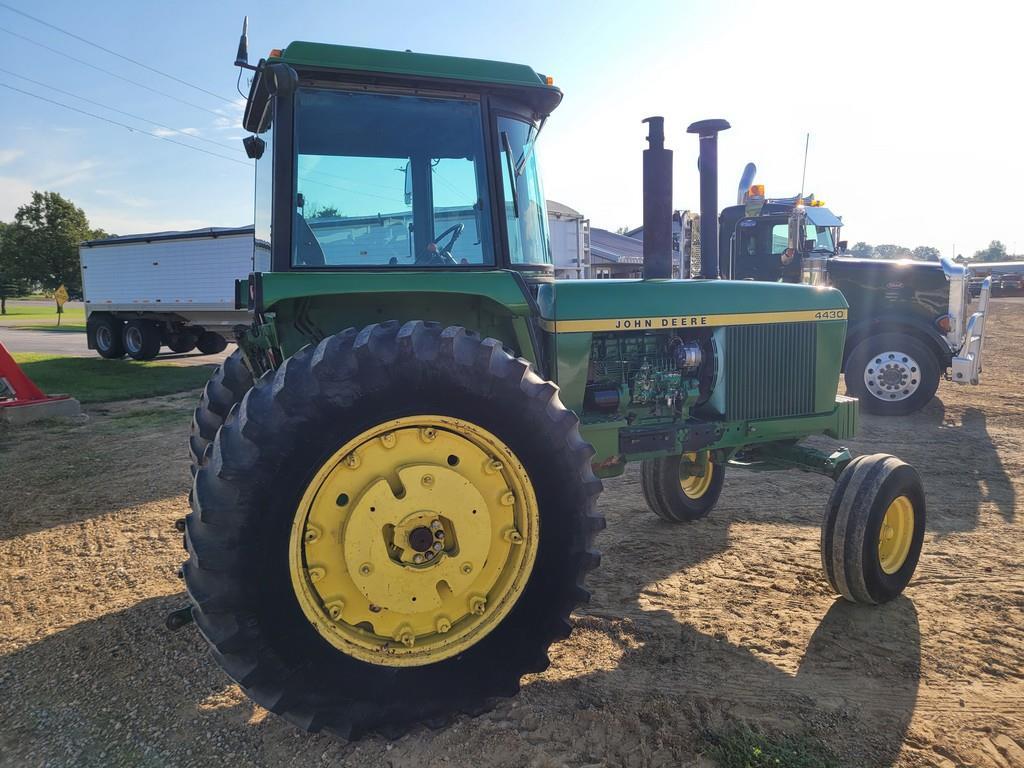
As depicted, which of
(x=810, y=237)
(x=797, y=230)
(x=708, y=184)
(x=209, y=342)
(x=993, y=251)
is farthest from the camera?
(x=993, y=251)

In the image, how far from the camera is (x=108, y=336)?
17.2m

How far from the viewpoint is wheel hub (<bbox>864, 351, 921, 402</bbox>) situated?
331 inches

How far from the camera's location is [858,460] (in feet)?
11.3

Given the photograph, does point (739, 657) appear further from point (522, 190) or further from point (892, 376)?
point (892, 376)

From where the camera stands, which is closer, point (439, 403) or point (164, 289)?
point (439, 403)

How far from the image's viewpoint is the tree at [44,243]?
38.0 metres

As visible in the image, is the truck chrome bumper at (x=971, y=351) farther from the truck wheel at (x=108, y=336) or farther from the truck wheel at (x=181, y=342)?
the truck wheel at (x=108, y=336)

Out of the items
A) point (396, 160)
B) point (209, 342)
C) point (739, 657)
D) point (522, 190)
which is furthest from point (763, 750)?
point (209, 342)

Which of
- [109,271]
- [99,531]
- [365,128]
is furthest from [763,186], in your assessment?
[109,271]

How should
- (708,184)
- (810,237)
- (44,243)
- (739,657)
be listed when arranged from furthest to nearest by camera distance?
1. (44,243)
2. (810,237)
3. (708,184)
4. (739,657)

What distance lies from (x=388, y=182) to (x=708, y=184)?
80.3 inches

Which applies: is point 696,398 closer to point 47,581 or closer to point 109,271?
point 47,581

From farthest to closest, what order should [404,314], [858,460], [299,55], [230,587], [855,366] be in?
[855,366] < [858,460] < [404,314] < [299,55] < [230,587]

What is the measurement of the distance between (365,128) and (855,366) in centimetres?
757
